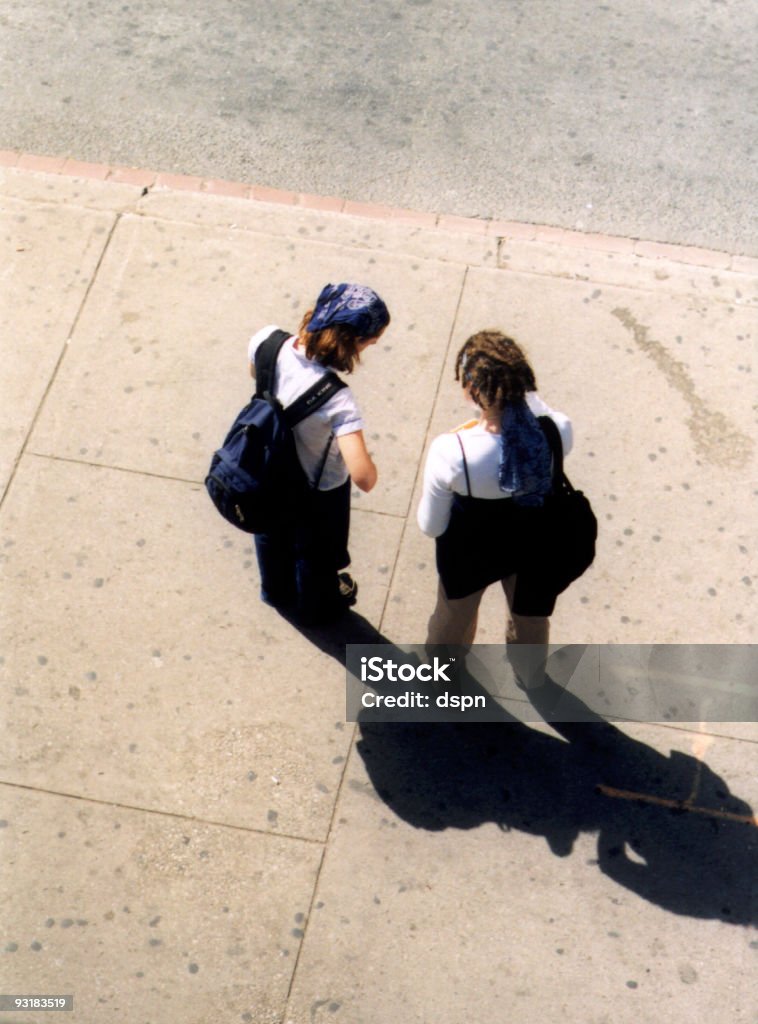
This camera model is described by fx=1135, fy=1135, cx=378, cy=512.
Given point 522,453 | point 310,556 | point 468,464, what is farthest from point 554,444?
→ point 310,556

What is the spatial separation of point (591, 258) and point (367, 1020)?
407 centimetres

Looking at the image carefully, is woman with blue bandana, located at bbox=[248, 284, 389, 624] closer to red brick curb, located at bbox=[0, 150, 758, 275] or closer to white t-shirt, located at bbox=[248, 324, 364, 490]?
white t-shirt, located at bbox=[248, 324, 364, 490]

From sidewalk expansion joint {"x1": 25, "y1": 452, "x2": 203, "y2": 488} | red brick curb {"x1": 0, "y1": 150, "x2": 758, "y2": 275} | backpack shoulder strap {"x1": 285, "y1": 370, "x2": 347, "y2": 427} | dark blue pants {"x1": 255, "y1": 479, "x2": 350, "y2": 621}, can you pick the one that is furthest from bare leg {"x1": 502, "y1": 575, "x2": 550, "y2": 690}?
red brick curb {"x1": 0, "y1": 150, "x2": 758, "y2": 275}

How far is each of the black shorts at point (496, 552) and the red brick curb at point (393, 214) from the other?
280cm

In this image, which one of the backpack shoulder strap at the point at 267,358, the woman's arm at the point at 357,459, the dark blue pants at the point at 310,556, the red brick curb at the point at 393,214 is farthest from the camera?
the red brick curb at the point at 393,214

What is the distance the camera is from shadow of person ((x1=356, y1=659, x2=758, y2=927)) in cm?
437

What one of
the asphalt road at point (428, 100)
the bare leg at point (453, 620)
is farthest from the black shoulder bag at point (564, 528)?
the asphalt road at point (428, 100)

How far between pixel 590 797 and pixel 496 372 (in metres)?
1.91

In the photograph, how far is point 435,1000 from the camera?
4.11 m

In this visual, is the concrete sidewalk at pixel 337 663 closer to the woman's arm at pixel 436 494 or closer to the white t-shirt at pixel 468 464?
the woman's arm at pixel 436 494

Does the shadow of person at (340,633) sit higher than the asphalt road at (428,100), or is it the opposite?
the asphalt road at (428,100)

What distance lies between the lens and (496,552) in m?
A: 4.02

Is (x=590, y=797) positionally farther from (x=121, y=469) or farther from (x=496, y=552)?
(x=121, y=469)

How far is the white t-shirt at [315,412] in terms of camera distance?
3893 mm
